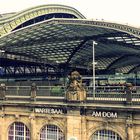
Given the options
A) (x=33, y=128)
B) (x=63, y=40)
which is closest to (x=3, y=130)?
(x=33, y=128)

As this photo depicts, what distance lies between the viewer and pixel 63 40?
69.7m

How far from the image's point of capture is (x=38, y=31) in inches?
2534

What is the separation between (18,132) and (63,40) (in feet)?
111

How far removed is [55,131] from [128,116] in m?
9.59

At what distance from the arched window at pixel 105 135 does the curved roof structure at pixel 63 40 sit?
22009 millimetres

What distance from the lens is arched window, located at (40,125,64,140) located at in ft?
119

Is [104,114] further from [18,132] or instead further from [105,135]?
[18,132]

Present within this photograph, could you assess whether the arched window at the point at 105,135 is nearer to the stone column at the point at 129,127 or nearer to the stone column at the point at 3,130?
the stone column at the point at 129,127

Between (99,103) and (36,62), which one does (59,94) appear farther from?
(36,62)

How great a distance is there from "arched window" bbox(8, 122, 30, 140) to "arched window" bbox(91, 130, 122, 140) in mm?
9370

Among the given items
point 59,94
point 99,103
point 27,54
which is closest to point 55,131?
point 59,94

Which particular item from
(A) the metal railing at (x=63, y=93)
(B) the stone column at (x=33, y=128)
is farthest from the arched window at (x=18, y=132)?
(A) the metal railing at (x=63, y=93)

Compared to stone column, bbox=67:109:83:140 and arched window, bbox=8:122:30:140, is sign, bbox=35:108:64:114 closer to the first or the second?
stone column, bbox=67:109:83:140

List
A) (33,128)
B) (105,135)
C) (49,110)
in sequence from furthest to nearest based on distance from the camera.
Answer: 1. (33,128)
2. (49,110)
3. (105,135)
